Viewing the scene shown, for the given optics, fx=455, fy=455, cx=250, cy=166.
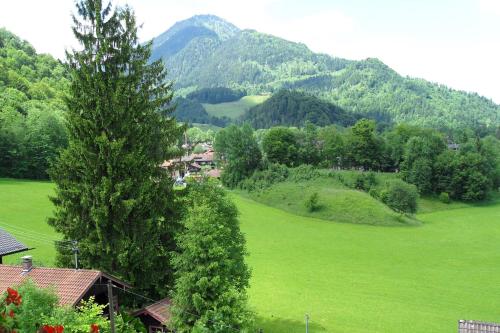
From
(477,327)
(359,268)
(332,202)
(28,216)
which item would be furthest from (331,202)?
(477,327)

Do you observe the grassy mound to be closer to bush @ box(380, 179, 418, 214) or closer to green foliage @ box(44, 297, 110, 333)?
bush @ box(380, 179, 418, 214)

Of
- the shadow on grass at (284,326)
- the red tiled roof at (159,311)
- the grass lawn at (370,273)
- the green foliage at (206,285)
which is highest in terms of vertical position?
the green foliage at (206,285)

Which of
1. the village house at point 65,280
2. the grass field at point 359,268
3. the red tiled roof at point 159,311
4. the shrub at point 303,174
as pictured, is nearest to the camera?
the village house at point 65,280

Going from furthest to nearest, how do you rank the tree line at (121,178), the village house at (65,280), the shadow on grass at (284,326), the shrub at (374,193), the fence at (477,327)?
the shrub at (374,193) < the shadow on grass at (284,326) < the tree line at (121,178) < the fence at (477,327) < the village house at (65,280)

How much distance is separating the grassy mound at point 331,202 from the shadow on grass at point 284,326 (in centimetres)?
4330

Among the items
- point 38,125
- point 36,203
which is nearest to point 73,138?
point 36,203

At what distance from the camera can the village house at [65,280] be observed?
21206 mm

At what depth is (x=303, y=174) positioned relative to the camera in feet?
302

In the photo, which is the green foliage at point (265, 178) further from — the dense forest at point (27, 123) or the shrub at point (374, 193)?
the dense forest at point (27, 123)

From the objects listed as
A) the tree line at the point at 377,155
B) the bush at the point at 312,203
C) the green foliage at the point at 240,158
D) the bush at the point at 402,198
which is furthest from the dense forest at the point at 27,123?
the bush at the point at 402,198

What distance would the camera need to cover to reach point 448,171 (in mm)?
99250

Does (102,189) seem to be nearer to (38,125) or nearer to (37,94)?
(38,125)

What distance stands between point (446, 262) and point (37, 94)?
98545 millimetres

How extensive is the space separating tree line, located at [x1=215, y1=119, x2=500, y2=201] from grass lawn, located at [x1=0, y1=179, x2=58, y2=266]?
41.9 metres
